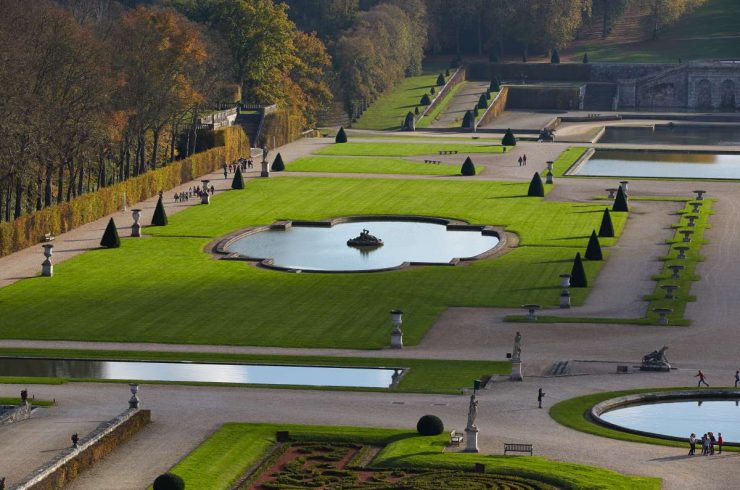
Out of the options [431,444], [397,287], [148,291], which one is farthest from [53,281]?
[431,444]

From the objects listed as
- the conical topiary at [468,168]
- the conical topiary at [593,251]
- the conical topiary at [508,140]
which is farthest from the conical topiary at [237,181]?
the conical topiary at [593,251]

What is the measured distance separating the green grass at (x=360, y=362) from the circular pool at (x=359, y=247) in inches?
834

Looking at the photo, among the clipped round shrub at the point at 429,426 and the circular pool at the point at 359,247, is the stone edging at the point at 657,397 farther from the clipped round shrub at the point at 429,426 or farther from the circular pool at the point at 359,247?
the circular pool at the point at 359,247

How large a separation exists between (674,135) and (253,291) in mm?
98157

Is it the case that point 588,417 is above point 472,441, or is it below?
below

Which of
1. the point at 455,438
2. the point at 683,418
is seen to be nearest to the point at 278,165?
the point at 683,418

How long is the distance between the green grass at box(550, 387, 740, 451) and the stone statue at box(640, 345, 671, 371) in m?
3.75

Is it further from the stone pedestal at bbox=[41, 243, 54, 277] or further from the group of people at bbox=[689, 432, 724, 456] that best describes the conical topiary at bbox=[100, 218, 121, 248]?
the group of people at bbox=[689, 432, 724, 456]

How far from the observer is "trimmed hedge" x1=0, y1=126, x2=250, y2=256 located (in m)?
102

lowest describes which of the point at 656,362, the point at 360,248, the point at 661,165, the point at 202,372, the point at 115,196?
the point at 661,165

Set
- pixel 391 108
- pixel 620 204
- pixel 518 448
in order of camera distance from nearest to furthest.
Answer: pixel 518 448, pixel 620 204, pixel 391 108

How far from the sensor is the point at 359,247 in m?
105

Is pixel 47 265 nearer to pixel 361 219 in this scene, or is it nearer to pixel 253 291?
pixel 253 291

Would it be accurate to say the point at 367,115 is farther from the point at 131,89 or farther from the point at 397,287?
the point at 397,287
